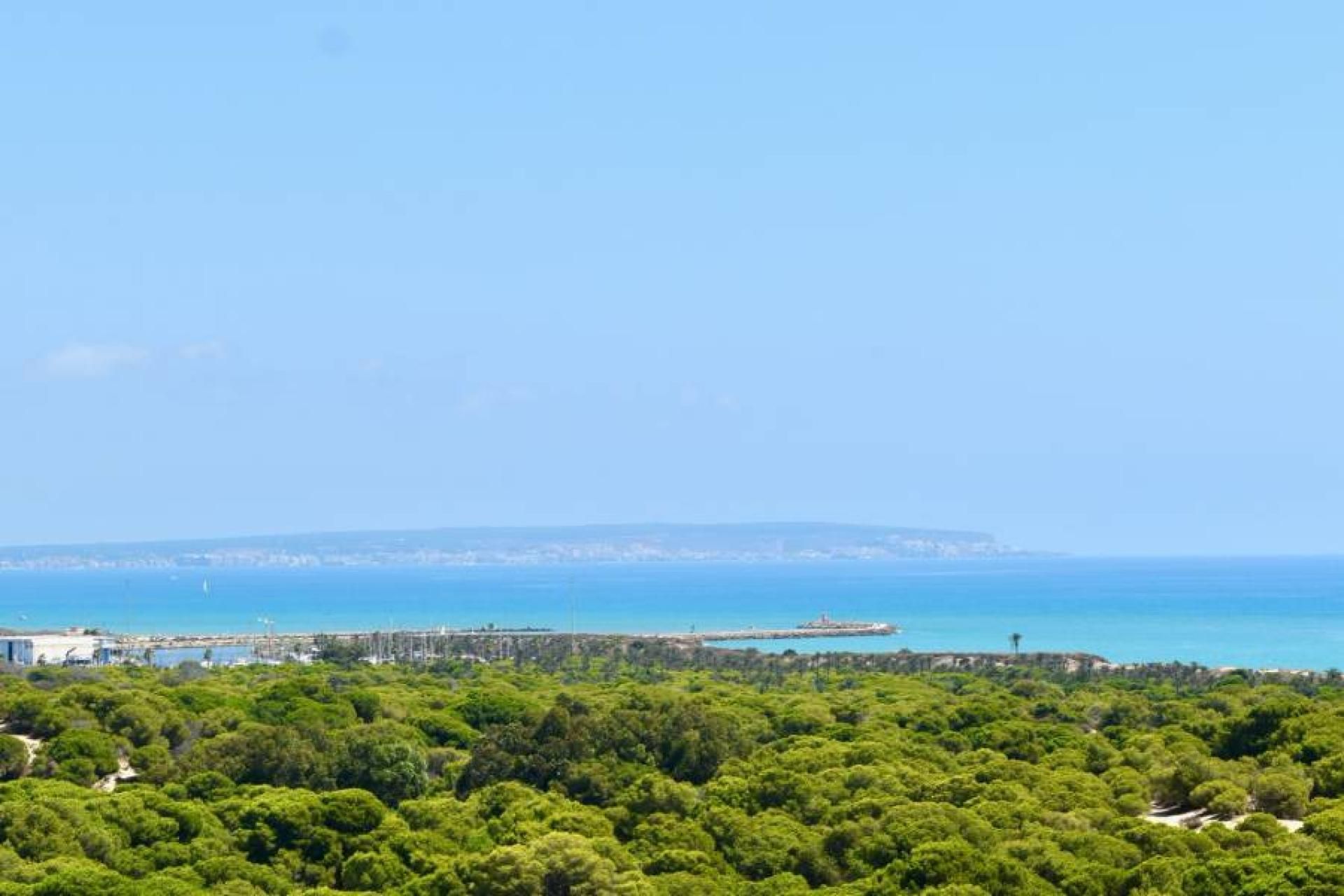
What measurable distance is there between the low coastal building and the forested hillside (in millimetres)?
46447

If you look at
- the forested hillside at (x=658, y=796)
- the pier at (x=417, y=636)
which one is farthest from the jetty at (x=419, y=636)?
the forested hillside at (x=658, y=796)

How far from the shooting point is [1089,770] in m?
40.2

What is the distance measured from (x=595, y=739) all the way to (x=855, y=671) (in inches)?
1676

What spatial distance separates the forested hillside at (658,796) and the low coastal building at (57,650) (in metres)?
46.4

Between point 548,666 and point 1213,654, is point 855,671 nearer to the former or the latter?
point 548,666

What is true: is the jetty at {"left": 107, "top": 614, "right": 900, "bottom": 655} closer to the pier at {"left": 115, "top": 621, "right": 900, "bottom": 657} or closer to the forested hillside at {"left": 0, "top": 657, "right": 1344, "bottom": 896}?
the pier at {"left": 115, "top": 621, "right": 900, "bottom": 657}

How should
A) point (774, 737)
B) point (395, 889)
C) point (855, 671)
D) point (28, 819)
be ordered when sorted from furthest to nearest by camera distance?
point (855, 671) < point (774, 737) < point (28, 819) < point (395, 889)

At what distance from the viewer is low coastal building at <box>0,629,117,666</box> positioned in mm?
97812

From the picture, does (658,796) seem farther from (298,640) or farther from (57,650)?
(298,640)

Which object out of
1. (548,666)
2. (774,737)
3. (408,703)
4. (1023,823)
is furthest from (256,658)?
(1023,823)

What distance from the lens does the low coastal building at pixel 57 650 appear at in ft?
321

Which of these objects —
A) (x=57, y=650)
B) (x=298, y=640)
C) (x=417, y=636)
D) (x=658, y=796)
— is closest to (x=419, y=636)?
(x=417, y=636)

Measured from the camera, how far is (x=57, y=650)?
103062 mm

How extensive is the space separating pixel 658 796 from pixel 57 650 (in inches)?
2942
